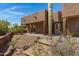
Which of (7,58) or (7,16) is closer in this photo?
(7,58)

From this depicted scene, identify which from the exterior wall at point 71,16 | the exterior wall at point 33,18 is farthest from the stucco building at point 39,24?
the exterior wall at point 71,16

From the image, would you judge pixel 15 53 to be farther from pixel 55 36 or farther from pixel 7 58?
pixel 55 36

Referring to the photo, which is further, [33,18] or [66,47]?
[33,18]

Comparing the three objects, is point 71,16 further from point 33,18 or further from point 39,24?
point 33,18

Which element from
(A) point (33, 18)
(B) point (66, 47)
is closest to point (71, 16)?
(A) point (33, 18)

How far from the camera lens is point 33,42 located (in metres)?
3.64

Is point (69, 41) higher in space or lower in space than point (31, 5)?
lower

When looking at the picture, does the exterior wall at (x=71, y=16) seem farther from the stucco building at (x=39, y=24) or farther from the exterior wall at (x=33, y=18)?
the exterior wall at (x=33, y=18)

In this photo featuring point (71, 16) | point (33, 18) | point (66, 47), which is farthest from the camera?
point (71, 16)

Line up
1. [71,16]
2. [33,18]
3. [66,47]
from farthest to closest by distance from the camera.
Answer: [71,16], [33,18], [66,47]

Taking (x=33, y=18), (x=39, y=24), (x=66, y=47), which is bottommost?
(x=66, y=47)

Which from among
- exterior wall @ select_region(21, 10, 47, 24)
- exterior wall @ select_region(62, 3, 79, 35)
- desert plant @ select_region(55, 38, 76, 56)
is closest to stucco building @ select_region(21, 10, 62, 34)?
exterior wall @ select_region(21, 10, 47, 24)

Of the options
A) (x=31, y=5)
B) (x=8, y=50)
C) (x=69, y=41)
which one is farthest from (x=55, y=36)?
(x=8, y=50)

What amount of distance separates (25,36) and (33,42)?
0.27m
